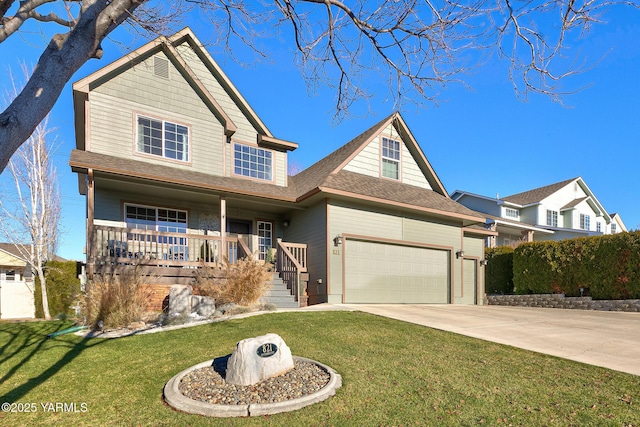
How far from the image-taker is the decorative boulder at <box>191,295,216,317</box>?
8938 mm

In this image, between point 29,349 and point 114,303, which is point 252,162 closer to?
point 114,303

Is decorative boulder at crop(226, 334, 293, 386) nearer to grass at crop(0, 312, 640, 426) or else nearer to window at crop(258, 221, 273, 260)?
grass at crop(0, 312, 640, 426)

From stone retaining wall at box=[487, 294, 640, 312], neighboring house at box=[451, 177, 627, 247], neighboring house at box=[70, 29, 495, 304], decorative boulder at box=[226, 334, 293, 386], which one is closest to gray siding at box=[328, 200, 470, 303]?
neighboring house at box=[70, 29, 495, 304]

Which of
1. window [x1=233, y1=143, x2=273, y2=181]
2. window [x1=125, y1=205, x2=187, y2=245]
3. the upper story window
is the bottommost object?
window [x1=125, y1=205, x2=187, y2=245]

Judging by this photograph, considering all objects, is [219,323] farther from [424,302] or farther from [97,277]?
[424,302]

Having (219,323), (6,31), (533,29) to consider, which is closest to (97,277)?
(219,323)

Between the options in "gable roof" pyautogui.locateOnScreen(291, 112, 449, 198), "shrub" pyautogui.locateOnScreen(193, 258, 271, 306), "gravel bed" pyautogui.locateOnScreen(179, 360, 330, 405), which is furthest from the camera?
"gable roof" pyautogui.locateOnScreen(291, 112, 449, 198)

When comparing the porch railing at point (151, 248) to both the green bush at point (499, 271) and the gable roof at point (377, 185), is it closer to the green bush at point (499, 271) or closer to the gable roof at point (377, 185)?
the gable roof at point (377, 185)

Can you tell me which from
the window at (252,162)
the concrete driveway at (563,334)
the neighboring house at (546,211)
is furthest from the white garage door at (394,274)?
the neighboring house at (546,211)

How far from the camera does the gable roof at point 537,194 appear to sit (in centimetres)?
2906

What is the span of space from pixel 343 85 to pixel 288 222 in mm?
9174

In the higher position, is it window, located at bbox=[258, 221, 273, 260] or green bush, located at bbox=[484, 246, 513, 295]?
window, located at bbox=[258, 221, 273, 260]

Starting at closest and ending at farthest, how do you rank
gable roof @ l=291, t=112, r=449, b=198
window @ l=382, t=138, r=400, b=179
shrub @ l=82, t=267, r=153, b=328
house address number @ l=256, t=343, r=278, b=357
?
house address number @ l=256, t=343, r=278, b=357
shrub @ l=82, t=267, r=153, b=328
gable roof @ l=291, t=112, r=449, b=198
window @ l=382, t=138, r=400, b=179

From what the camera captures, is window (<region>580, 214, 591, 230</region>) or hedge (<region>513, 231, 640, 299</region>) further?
window (<region>580, 214, 591, 230</region>)
